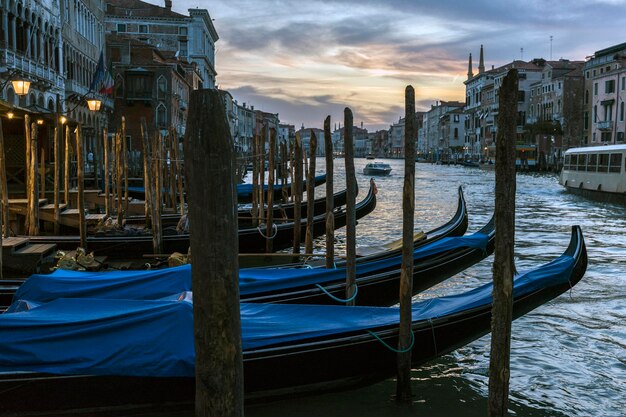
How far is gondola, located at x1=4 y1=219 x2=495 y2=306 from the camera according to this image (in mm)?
4207

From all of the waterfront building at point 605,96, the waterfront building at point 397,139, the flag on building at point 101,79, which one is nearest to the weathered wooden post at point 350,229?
the flag on building at point 101,79

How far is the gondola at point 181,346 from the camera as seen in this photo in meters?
3.18

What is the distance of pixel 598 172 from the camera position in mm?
17859

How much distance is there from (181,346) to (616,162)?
1574cm

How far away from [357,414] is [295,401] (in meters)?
0.36

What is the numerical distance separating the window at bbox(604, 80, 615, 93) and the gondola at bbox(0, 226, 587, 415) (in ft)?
111

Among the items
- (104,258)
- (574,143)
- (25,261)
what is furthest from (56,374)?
(574,143)

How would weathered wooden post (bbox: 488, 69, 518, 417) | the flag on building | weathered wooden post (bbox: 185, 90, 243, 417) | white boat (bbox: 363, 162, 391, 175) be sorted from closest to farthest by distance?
weathered wooden post (bbox: 185, 90, 243, 417) < weathered wooden post (bbox: 488, 69, 518, 417) < the flag on building < white boat (bbox: 363, 162, 391, 175)

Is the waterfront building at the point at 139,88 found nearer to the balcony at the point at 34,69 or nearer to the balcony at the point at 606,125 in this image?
the balcony at the point at 34,69

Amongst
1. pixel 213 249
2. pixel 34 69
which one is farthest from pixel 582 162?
pixel 213 249

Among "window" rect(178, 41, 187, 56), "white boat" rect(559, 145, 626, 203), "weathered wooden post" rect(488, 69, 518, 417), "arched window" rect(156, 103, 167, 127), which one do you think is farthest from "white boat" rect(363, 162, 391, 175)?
"weathered wooden post" rect(488, 69, 518, 417)

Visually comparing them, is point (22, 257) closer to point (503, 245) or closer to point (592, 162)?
point (503, 245)

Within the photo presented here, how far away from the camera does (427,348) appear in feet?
13.0

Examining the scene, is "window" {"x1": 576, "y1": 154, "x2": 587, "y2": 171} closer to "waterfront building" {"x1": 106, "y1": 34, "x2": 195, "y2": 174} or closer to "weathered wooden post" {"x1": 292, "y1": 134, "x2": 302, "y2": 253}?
"weathered wooden post" {"x1": 292, "y1": 134, "x2": 302, "y2": 253}
